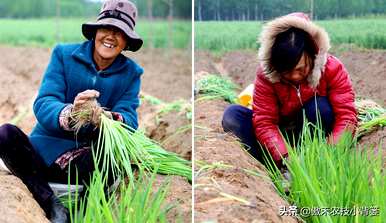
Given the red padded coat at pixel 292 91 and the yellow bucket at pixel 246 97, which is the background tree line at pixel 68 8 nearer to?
the yellow bucket at pixel 246 97

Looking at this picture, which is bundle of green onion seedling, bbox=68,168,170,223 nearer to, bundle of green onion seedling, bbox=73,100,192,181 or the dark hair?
bundle of green onion seedling, bbox=73,100,192,181

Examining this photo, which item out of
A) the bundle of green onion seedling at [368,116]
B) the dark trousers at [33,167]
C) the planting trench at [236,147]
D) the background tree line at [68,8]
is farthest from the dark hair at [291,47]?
the background tree line at [68,8]

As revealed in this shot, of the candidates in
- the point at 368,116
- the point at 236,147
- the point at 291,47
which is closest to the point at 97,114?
the point at 236,147

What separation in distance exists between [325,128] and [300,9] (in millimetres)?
440

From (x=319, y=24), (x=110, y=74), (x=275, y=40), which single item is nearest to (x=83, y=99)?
(x=110, y=74)

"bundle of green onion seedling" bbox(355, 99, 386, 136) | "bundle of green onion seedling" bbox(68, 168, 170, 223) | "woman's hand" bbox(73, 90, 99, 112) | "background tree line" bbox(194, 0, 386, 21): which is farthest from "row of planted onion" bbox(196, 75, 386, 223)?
"woman's hand" bbox(73, 90, 99, 112)

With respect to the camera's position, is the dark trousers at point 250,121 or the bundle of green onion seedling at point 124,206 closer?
the bundle of green onion seedling at point 124,206

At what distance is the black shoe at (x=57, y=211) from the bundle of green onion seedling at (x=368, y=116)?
1.11 meters

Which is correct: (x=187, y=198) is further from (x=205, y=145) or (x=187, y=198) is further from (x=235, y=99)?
(x=235, y=99)

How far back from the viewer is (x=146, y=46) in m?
8.21

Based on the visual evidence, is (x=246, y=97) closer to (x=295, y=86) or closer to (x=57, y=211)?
(x=295, y=86)

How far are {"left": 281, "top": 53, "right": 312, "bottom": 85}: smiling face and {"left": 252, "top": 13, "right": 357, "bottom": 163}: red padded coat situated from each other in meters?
0.02

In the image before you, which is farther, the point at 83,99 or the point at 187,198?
the point at 187,198

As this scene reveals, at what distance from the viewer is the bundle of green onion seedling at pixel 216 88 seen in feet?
11.1
